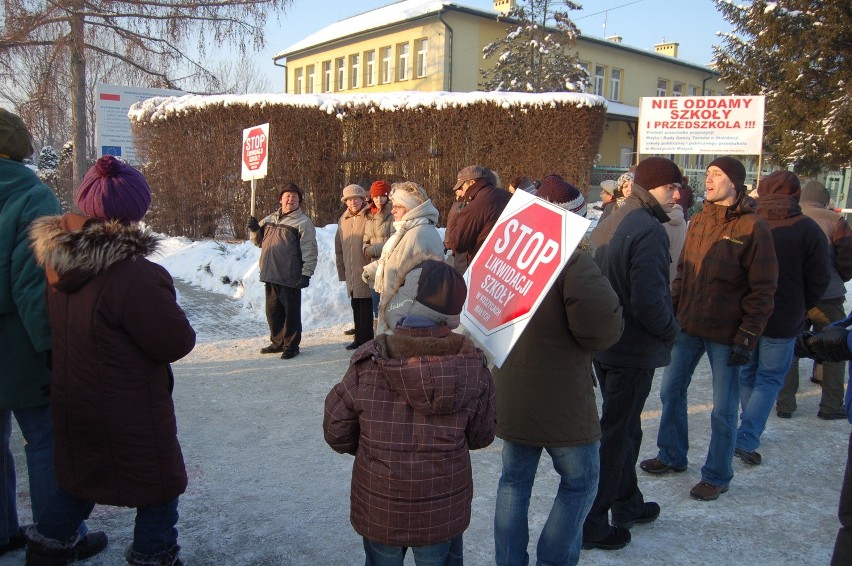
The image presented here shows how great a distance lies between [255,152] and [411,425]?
7.40m

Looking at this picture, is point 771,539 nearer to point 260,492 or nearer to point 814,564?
point 814,564

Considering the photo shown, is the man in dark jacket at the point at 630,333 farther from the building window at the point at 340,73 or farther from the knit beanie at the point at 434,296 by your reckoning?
the building window at the point at 340,73

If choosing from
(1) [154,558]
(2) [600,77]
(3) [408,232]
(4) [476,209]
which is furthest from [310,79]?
(1) [154,558]

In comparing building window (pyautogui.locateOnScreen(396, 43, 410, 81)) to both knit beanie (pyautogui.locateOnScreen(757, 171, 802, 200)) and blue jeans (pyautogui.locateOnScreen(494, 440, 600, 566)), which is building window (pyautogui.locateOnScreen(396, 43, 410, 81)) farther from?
blue jeans (pyautogui.locateOnScreen(494, 440, 600, 566))

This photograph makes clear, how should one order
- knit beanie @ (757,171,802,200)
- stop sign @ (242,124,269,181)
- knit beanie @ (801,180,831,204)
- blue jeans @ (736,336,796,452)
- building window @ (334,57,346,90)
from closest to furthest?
1. blue jeans @ (736,336,796,452)
2. knit beanie @ (757,171,802,200)
3. knit beanie @ (801,180,831,204)
4. stop sign @ (242,124,269,181)
5. building window @ (334,57,346,90)

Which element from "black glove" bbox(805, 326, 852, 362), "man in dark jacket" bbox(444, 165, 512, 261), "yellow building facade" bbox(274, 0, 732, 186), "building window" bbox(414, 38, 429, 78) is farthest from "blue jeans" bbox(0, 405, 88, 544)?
"building window" bbox(414, 38, 429, 78)

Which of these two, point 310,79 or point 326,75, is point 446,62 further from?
point 310,79

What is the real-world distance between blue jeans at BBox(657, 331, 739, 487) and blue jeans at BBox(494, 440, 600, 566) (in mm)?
1517

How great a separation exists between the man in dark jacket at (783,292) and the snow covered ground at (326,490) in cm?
35

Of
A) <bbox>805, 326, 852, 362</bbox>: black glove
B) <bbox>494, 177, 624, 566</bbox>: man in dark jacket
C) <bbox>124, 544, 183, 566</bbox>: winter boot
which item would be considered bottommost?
<bbox>124, 544, 183, 566</bbox>: winter boot

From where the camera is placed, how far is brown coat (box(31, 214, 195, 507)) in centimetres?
266

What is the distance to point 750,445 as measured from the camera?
468 centimetres

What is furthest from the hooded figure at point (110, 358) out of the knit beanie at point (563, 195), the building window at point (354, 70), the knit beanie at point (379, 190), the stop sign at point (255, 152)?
the building window at point (354, 70)

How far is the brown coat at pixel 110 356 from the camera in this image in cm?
266
